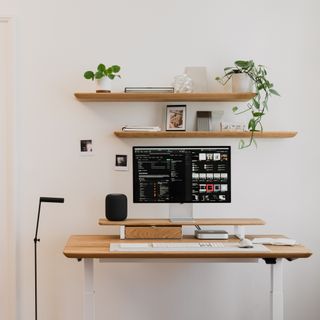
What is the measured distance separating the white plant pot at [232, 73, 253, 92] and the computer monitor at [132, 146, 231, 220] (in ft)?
1.19

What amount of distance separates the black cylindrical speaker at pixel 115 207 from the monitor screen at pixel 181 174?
0.08 m

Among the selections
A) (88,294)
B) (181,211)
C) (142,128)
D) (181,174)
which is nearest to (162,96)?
(142,128)

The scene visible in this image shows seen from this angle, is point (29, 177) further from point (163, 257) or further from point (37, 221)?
point (163, 257)

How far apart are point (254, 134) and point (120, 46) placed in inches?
38.0

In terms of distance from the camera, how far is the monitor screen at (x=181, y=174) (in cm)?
306

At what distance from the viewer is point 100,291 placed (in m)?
3.30

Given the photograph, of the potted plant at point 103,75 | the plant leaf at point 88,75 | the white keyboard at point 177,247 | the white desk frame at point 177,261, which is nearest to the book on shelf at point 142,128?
the potted plant at point 103,75

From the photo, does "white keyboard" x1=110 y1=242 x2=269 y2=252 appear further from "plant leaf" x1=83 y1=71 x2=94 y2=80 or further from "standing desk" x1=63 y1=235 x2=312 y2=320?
"plant leaf" x1=83 y1=71 x2=94 y2=80

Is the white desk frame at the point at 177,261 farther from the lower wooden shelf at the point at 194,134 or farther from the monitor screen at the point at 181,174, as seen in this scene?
the lower wooden shelf at the point at 194,134

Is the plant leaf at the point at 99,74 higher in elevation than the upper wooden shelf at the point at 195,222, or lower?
higher

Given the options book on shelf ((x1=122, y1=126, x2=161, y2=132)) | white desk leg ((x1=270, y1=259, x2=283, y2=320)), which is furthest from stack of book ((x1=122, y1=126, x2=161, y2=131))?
white desk leg ((x1=270, y1=259, x2=283, y2=320))

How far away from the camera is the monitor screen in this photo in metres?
3.06

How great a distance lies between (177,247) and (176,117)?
0.85 metres

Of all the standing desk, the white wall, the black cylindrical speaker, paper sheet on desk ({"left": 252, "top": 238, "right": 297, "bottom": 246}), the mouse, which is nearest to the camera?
the standing desk
